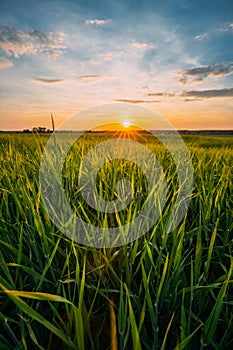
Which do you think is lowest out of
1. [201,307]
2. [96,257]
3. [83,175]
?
[201,307]

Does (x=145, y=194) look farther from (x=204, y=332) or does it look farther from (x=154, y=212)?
(x=204, y=332)

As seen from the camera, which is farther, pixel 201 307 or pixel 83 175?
pixel 83 175

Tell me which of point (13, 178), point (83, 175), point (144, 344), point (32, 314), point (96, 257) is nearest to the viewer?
point (32, 314)

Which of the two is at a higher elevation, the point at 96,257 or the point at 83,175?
the point at 83,175

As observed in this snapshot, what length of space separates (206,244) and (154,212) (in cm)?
30

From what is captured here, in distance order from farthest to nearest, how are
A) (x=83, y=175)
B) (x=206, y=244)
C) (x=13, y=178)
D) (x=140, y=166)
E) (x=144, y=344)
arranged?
(x=140, y=166)
(x=83, y=175)
(x=13, y=178)
(x=206, y=244)
(x=144, y=344)

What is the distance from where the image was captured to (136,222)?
1.17 m

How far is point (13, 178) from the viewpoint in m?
1.66

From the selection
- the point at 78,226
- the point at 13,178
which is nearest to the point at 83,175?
the point at 13,178

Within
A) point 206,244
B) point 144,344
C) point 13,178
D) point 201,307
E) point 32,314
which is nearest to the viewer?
point 32,314

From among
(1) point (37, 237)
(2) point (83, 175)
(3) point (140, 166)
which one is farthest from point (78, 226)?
(3) point (140, 166)

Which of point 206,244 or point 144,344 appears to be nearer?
point 144,344

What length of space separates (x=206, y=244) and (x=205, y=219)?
13cm

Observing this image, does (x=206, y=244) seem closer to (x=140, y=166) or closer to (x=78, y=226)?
(x=78, y=226)
